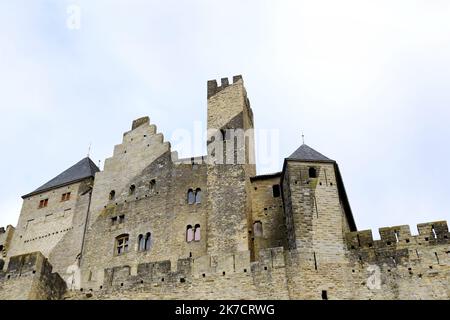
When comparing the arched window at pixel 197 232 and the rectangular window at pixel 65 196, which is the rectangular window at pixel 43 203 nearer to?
the rectangular window at pixel 65 196

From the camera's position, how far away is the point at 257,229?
2689 centimetres

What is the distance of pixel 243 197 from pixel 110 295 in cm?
744

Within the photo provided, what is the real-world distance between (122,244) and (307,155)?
10.3 meters

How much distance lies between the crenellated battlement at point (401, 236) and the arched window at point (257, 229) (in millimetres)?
5570

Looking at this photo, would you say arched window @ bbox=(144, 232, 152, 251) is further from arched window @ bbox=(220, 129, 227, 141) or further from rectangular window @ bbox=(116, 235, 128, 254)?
arched window @ bbox=(220, 129, 227, 141)

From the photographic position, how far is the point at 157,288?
2217cm

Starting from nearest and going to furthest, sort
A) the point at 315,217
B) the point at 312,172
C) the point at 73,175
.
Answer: the point at 315,217
the point at 312,172
the point at 73,175

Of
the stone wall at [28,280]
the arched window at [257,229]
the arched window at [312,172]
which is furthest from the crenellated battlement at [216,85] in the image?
the stone wall at [28,280]

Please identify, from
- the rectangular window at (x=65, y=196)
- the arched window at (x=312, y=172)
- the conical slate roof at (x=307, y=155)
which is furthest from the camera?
the rectangular window at (x=65, y=196)

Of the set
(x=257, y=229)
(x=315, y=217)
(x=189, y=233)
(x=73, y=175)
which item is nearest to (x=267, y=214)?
(x=257, y=229)

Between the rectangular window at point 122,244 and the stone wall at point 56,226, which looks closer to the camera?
the rectangular window at point 122,244

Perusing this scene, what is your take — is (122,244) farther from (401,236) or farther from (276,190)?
(401,236)

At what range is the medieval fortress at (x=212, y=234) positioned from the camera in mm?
20734

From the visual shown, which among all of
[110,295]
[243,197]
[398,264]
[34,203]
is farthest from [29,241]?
[398,264]
